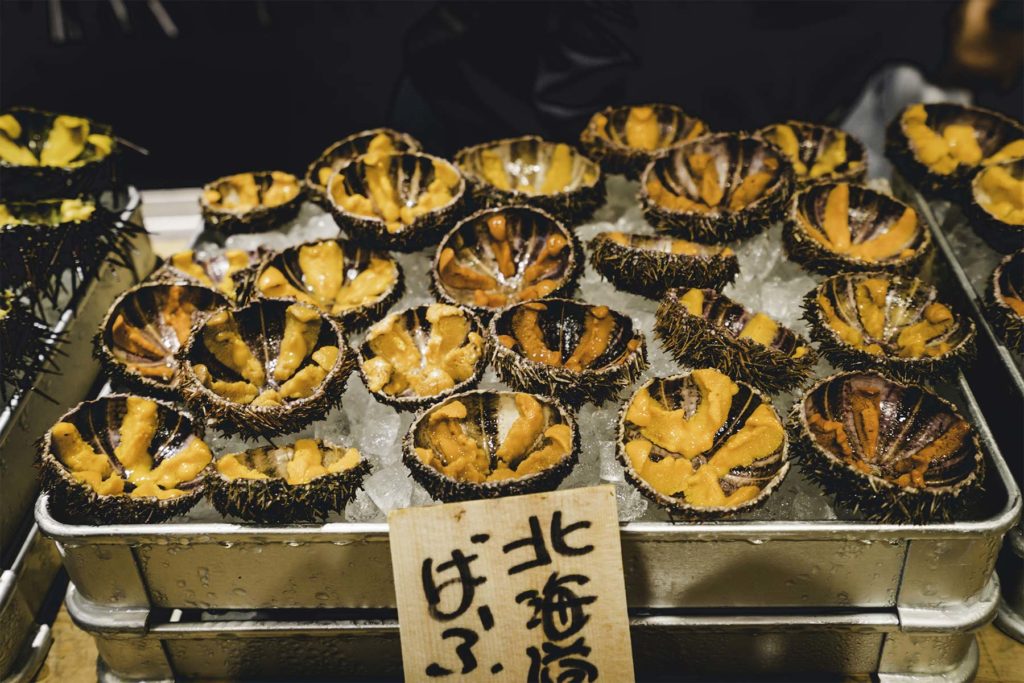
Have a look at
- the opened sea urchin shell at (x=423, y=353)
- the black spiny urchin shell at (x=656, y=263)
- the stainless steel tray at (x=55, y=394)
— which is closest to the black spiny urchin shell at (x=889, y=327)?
the black spiny urchin shell at (x=656, y=263)

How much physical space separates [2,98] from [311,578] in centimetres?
272

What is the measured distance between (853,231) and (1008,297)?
0.50 m

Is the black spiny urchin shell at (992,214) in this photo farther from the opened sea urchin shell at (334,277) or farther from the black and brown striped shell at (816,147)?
the opened sea urchin shell at (334,277)

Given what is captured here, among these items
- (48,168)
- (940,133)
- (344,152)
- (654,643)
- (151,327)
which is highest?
(48,168)

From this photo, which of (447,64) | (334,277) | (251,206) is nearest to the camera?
(334,277)

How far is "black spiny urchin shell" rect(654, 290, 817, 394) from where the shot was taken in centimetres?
201

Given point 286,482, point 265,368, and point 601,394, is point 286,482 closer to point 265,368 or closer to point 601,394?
point 265,368

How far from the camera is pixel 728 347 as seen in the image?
2.02 m

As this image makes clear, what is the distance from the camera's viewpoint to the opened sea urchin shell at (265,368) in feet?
6.30

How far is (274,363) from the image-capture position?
219 centimetres

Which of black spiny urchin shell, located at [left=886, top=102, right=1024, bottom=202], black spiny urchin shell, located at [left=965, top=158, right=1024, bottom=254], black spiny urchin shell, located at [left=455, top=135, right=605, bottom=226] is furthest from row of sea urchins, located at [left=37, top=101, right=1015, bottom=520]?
black spiny urchin shell, located at [left=886, top=102, right=1024, bottom=202]

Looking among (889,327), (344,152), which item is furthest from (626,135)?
(889,327)

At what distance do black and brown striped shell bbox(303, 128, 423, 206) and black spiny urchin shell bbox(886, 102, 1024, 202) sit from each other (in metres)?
1.74

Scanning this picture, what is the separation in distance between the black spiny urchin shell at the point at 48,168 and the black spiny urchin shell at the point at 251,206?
346 millimetres
